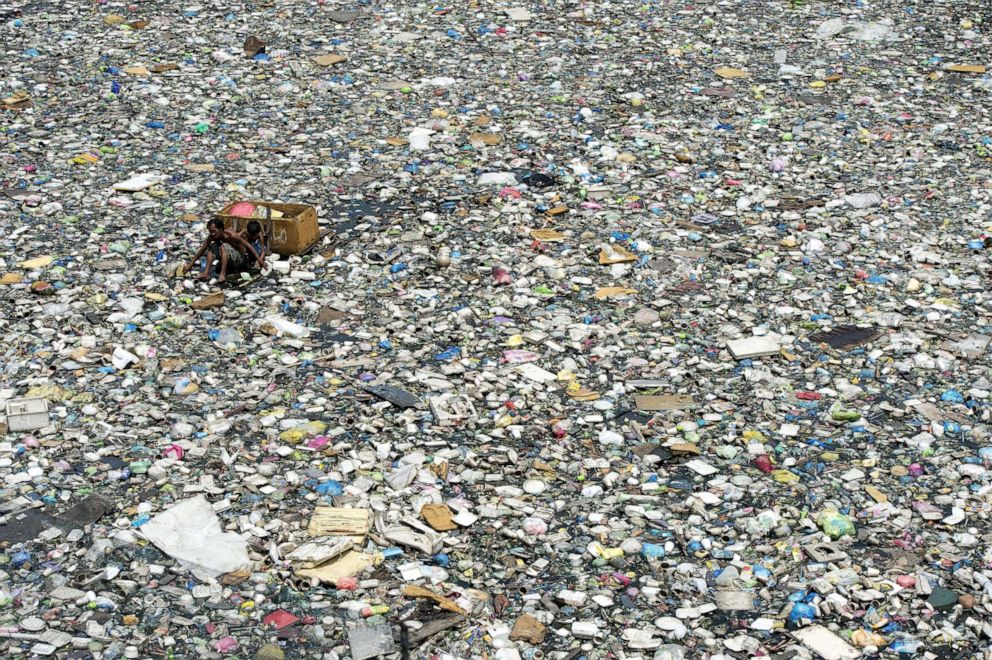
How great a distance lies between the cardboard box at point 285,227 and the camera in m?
5.67

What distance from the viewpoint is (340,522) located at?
3.88 m

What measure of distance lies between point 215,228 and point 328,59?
3464 millimetres

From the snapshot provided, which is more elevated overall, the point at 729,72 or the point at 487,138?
the point at 729,72

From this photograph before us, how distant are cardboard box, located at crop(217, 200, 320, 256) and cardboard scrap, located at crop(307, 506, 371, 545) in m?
2.18

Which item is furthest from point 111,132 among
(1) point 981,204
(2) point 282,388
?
(1) point 981,204

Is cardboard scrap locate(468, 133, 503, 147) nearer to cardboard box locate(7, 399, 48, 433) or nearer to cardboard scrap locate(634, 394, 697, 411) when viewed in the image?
cardboard scrap locate(634, 394, 697, 411)

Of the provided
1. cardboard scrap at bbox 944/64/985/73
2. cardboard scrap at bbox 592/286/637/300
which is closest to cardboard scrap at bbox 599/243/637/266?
cardboard scrap at bbox 592/286/637/300

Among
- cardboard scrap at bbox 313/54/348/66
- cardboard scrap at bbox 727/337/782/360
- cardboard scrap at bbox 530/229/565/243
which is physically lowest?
cardboard scrap at bbox 727/337/782/360

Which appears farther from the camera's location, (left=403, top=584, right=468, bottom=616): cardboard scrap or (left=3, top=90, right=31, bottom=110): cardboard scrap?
(left=3, top=90, right=31, bottom=110): cardboard scrap

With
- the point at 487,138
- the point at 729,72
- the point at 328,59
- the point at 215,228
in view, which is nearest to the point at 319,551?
the point at 215,228

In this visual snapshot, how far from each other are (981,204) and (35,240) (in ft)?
19.2

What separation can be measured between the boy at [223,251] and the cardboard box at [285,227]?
138 millimetres

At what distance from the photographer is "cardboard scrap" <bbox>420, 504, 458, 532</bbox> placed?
3.89m

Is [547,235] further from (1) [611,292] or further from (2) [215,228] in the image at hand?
(2) [215,228]
